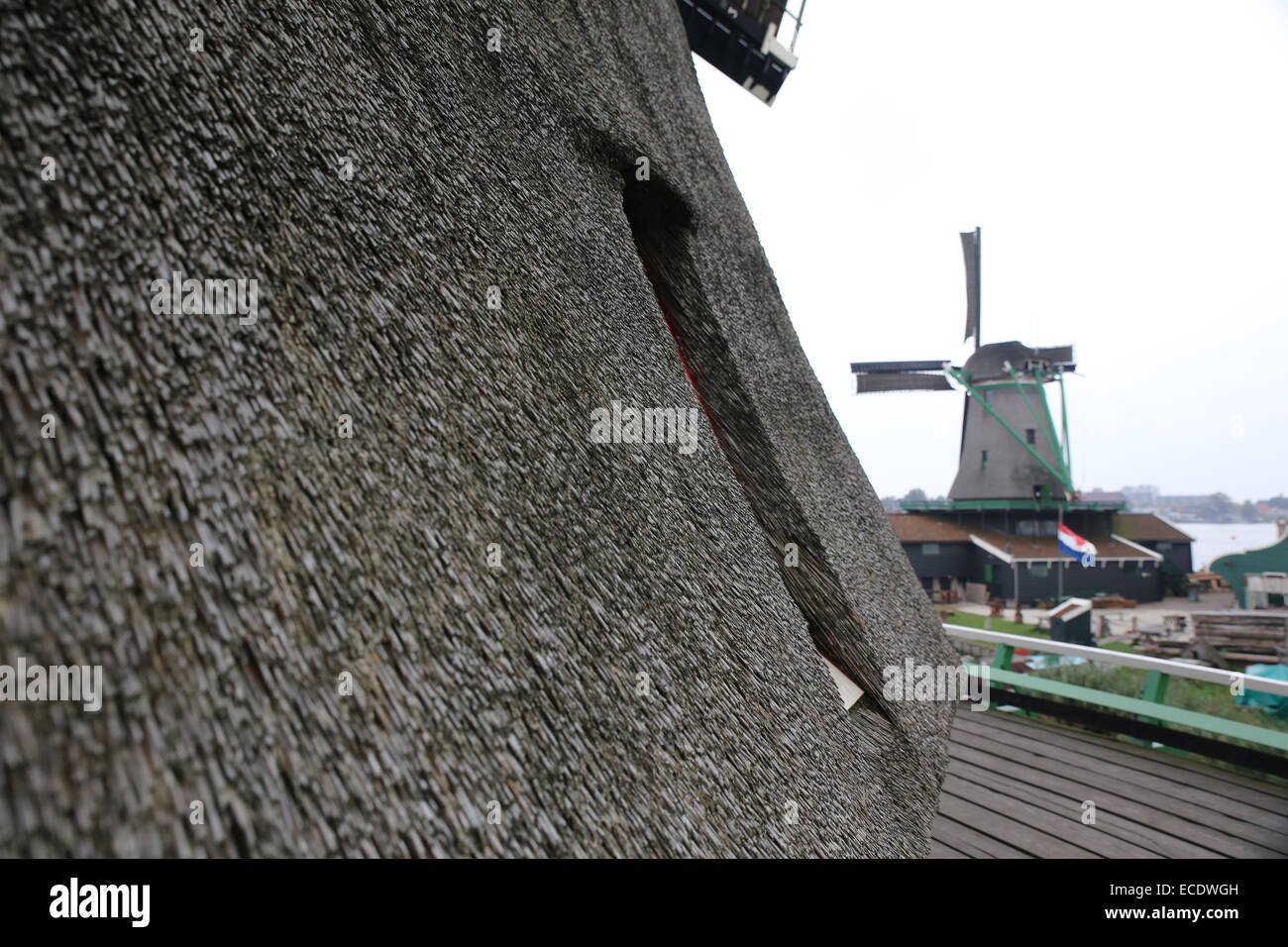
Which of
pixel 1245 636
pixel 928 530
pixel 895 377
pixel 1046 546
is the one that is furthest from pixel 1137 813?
pixel 928 530

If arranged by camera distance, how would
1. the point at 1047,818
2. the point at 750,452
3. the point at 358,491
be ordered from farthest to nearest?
1. the point at 1047,818
2. the point at 750,452
3. the point at 358,491

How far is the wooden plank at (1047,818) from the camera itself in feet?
8.87

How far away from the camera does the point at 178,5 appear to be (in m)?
0.98

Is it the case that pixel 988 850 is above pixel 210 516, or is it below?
below

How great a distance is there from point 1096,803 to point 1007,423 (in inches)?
679

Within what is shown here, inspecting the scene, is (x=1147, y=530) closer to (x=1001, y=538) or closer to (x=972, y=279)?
(x=1001, y=538)

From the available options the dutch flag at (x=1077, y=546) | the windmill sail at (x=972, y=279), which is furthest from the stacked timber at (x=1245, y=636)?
the windmill sail at (x=972, y=279)

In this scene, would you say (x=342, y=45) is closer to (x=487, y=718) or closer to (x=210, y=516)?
(x=210, y=516)

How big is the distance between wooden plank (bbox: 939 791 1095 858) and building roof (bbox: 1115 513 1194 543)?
20269mm

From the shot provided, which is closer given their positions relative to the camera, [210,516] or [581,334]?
[210,516]

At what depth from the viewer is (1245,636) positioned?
26.0 ft
